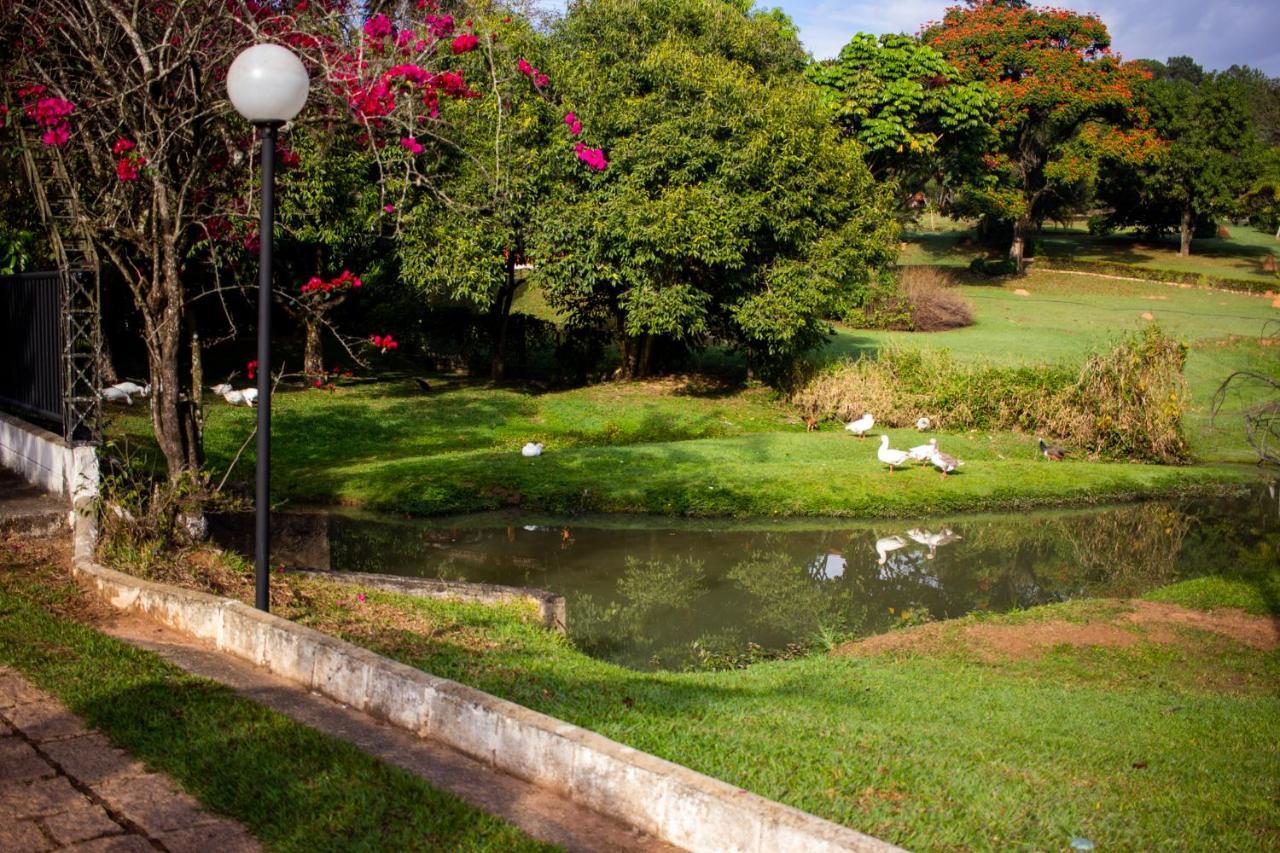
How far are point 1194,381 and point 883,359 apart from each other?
8.23m

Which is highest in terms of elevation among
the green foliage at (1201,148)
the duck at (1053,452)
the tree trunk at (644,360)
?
the green foliage at (1201,148)

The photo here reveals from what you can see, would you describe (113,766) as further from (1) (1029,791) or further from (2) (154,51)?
(2) (154,51)

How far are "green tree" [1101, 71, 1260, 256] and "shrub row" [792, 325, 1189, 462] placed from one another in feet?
98.3

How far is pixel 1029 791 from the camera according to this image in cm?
543

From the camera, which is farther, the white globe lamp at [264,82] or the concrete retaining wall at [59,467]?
the concrete retaining wall at [59,467]

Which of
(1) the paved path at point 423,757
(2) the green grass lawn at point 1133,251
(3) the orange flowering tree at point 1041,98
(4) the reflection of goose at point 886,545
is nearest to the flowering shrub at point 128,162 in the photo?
(1) the paved path at point 423,757

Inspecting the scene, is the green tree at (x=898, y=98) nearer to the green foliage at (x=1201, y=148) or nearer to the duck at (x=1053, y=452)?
the green foliage at (x=1201, y=148)

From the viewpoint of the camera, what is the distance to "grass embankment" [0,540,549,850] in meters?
4.21

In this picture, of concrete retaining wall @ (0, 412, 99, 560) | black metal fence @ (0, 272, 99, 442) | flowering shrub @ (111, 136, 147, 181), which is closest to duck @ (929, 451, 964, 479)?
black metal fence @ (0, 272, 99, 442)

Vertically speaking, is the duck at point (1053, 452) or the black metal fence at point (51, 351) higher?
the black metal fence at point (51, 351)

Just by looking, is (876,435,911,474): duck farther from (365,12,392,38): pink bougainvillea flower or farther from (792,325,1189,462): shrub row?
(365,12,392,38): pink bougainvillea flower

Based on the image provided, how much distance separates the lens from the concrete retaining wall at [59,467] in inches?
323

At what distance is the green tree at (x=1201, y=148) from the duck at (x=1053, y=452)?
108 ft

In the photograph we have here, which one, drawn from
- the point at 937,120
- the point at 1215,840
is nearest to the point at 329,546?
the point at 1215,840
